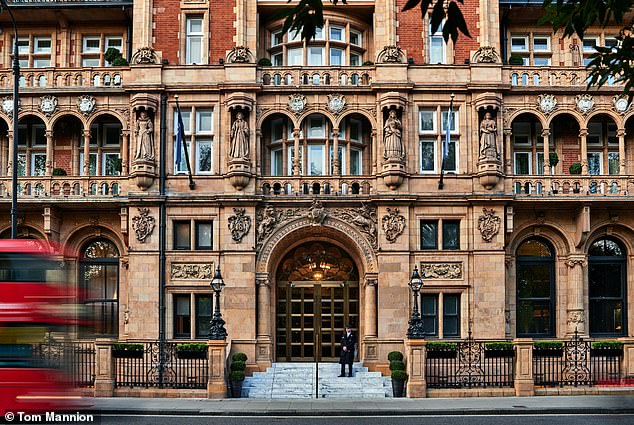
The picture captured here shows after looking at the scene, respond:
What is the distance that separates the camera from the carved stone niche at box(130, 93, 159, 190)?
3253cm

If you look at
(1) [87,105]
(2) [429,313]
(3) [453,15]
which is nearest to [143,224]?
(1) [87,105]

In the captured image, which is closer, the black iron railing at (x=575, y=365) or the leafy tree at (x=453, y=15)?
the leafy tree at (x=453, y=15)

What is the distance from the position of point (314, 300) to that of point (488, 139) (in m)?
9.48

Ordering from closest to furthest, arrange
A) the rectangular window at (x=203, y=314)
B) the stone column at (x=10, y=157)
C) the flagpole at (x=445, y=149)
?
the flagpole at (x=445, y=149) < the rectangular window at (x=203, y=314) < the stone column at (x=10, y=157)

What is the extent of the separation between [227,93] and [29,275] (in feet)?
57.9

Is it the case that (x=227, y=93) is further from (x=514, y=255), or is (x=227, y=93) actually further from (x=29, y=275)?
(x=29, y=275)

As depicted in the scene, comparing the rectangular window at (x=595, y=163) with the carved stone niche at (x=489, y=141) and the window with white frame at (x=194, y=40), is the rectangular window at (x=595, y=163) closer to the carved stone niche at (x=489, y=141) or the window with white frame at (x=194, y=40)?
the carved stone niche at (x=489, y=141)

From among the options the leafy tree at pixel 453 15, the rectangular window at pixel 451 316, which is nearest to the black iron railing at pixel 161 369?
the rectangular window at pixel 451 316

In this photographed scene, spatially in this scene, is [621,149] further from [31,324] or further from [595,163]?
[31,324]

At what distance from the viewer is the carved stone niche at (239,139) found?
32.4m

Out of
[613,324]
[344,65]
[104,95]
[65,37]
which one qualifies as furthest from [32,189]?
[613,324]

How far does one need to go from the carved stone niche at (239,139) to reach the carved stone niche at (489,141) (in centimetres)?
905

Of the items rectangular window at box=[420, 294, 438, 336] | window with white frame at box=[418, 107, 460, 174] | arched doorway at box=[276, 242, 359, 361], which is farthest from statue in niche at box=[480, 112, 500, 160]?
arched doorway at box=[276, 242, 359, 361]

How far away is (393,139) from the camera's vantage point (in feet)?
A: 106
